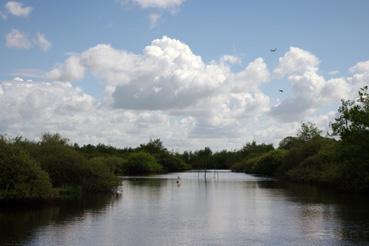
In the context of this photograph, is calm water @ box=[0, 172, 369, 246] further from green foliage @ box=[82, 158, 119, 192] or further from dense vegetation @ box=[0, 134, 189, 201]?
green foliage @ box=[82, 158, 119, 192]

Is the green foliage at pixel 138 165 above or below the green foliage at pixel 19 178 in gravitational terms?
above

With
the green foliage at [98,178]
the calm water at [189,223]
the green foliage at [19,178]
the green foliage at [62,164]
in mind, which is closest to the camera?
the calm water at [189,223]

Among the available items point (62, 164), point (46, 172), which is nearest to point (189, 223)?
point (46, 172)

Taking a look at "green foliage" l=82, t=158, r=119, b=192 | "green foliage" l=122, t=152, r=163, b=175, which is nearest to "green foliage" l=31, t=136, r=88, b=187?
"green foliage" l=82, t=158, r=119, b=192

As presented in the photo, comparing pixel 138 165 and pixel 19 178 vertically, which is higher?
pixel 138 165

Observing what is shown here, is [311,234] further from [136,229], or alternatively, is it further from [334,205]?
[334,205]

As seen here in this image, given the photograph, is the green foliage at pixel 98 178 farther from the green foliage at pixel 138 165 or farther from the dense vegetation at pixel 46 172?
the green foliage at pixel 138 165

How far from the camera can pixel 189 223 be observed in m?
45.5

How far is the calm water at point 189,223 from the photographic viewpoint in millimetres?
36750

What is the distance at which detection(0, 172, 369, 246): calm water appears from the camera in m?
36.8

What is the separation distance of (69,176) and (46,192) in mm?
14897

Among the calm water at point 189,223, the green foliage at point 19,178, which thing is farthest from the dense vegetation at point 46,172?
the calm water at point 189,223

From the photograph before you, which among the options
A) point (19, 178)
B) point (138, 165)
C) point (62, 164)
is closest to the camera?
point (19, 178)

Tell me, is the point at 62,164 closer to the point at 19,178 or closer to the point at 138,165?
the point at 19,178
